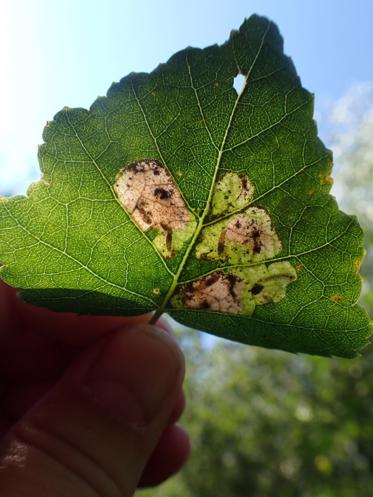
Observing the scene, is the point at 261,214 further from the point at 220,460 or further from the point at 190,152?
the point at 220,460

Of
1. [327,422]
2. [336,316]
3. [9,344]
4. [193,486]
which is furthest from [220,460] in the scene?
[336,316]

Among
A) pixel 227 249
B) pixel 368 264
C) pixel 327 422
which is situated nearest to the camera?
pixel 227 249

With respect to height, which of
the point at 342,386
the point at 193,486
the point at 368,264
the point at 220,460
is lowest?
the point at 193,486

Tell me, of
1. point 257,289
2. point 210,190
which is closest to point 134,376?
point 257,289

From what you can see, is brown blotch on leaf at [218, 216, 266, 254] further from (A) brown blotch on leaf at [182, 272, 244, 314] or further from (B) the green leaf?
(A) brown blotch on leaf at [182, 272, 244, 314]

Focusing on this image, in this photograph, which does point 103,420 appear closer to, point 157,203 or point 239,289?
point 239,289

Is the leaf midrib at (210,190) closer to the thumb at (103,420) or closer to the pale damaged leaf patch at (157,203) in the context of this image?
the pale damaged leaf patch at (157,203)

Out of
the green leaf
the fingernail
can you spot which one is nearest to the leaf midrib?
the green leaf
